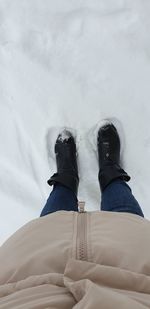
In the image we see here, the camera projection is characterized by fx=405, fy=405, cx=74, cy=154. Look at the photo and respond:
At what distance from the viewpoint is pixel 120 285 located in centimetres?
51

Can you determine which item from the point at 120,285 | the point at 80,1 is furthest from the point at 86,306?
the point at 80,1

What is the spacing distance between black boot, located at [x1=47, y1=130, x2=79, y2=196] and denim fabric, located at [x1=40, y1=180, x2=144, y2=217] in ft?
0.16

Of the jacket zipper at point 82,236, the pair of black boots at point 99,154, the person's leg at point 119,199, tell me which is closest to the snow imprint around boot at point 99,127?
the pair of black boots at point 99,154

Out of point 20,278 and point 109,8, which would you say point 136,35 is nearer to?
point 109,8

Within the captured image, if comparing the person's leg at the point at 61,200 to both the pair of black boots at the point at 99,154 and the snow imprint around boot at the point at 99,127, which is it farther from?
the snow imprint around boot at the point at 99,127

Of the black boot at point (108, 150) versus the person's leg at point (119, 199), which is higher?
the black boot at point (108, 150)

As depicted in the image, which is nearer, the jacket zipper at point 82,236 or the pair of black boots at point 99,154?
the jacket zipper at point 82,236

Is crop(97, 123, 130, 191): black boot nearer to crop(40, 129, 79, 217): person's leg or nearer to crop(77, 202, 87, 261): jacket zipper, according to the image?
crop(40, 129, 79, 217): person's leg

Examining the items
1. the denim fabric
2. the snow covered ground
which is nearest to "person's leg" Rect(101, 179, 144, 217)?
the denim fabric

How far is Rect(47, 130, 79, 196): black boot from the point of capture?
1015 mm

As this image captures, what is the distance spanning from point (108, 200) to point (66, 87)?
1.12 ft

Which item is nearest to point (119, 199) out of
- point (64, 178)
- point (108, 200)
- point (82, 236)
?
point (108, 200)

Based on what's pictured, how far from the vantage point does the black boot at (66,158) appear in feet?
3.33

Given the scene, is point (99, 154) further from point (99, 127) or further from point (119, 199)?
point (119, 199)
